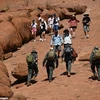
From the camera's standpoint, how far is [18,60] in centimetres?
2320

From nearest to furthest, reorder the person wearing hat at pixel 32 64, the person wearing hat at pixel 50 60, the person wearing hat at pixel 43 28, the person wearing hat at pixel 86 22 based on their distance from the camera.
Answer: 1. the person wearing hat at pixel 50 60
2. the person wearing hat at pixel 32 64
3. the person wearing hat at pixel 86 22
4. the person wearing hat at pixel 43 28

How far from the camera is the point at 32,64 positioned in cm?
1672

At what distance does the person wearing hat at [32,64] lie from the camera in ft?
54.7

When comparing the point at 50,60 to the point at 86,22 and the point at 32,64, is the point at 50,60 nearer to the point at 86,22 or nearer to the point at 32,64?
the point at 32,64

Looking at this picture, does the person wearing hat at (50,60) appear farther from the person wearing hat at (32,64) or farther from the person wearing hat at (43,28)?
the person wearing hat at (43,28)

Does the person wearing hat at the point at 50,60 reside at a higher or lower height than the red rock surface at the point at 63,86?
higher

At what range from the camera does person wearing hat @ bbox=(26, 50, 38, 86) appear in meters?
16.7

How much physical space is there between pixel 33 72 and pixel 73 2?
23.7m

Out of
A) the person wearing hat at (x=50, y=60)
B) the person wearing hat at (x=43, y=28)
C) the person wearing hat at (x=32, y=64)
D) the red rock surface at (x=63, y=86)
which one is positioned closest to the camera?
the red rock surface at (x=63, y=86)

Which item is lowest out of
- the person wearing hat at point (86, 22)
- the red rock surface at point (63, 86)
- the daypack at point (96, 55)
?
the red rock surface at point (63, 86)

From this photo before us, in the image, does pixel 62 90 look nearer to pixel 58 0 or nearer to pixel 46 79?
pixel 46 79

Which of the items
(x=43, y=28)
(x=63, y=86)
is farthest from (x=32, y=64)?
(x=43, y=28)

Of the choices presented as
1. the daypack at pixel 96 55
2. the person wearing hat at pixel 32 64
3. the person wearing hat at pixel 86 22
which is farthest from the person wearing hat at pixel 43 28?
the daypack at pixel 96 55

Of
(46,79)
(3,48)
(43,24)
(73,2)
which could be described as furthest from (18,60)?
(73,2)
